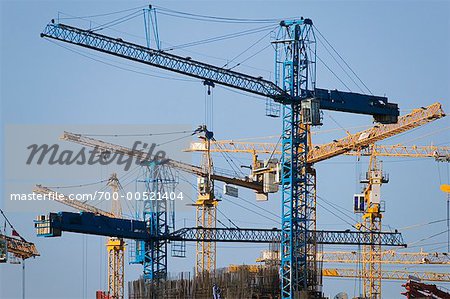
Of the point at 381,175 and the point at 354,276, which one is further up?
the point at 381,175

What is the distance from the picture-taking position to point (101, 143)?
15675cm

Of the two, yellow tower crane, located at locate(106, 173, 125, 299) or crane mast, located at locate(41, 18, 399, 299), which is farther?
yellow tower crane, located at locate(106, 173, 125, 299)

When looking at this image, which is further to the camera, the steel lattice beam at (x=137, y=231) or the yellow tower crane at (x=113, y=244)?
the yellow tower crane at (x=113, y=244)

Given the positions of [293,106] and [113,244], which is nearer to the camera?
[293,106]

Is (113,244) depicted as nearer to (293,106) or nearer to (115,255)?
(115,255)

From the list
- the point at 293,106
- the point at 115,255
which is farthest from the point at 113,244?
the point at 293,106

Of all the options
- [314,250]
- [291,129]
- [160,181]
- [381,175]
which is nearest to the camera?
[291,129]

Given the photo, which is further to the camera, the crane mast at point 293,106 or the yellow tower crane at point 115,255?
the yellow tower crane at point 115,255

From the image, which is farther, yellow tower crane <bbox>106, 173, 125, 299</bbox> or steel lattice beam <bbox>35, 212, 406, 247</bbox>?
yellow tower crane <bbox>106, 173, 125, 299</bbox>

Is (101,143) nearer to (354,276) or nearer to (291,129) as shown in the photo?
(354,276)

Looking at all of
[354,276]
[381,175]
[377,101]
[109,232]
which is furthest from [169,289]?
[354,276]

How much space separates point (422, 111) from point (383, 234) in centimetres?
1506

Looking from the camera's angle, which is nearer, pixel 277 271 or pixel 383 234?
pixel 277 271

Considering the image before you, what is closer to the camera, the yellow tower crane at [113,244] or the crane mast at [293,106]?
the crane mast at [293,106]
